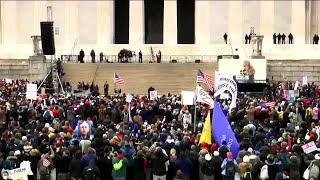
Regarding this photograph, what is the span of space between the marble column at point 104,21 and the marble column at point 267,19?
12.5 meters

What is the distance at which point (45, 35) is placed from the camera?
4241 centimetres

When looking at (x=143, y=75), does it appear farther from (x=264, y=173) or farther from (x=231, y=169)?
(x=264, y=173)

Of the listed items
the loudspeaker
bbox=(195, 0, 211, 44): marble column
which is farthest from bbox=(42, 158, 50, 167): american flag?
bbox=(195, 0, 211, 44): marble column

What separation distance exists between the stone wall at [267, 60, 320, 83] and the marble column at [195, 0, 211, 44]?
12.3 meters

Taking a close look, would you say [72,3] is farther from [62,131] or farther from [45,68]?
[62,131]

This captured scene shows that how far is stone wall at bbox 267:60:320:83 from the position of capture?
47.8 meters

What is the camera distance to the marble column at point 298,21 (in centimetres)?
6016

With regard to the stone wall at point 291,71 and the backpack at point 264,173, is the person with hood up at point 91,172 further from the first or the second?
the stone wall at point 291,71

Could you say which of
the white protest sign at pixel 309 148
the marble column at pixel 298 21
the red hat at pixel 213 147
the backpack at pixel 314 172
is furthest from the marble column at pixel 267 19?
the backpack at pixel 314 172

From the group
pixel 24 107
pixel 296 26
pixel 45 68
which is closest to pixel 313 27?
pixel 296 26

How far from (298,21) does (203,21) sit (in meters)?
7.76

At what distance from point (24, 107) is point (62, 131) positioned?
6.61 metres

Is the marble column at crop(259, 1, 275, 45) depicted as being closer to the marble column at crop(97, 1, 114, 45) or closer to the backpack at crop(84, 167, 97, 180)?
the marble column at crop(97, 1, 114, 45)

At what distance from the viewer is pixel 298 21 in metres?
60.3
